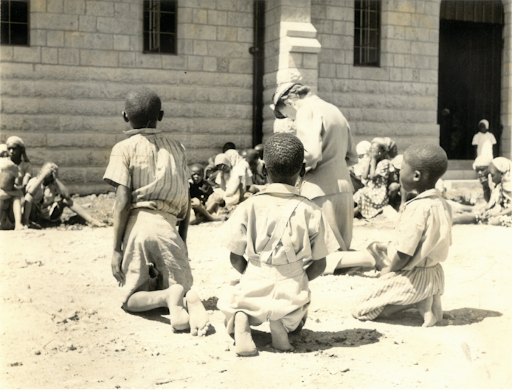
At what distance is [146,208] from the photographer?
16.1 feet

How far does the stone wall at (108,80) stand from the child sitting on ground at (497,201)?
17.7 ft

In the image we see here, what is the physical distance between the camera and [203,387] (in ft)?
12.0

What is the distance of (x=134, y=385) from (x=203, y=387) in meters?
0.37

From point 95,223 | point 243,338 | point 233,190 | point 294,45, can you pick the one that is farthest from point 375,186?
point 243,338

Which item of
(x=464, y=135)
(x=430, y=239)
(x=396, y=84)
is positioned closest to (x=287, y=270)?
(x=430, y=239)

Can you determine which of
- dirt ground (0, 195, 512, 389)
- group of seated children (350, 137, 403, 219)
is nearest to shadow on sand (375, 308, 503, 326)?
dirt ground (0, 195, 512, 389)

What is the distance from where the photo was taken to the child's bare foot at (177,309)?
179 inches

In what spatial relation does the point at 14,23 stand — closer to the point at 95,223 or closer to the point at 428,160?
the point at 95,223

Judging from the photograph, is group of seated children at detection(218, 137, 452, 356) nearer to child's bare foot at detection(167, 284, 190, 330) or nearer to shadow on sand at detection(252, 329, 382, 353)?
shadow on sand at detection(252, 329, 382, 353)

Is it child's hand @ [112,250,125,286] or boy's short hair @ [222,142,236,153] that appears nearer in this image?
child's hand @ [112,250,125,286]

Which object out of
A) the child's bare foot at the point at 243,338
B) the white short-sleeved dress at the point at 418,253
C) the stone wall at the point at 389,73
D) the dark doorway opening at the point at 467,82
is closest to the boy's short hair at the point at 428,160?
the white short-sleeved dress at the point at 418,253

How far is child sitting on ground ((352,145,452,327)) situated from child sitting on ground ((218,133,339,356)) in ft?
2.27

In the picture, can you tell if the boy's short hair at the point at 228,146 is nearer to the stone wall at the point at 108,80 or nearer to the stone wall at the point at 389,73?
the stone wall at the point at 108,80

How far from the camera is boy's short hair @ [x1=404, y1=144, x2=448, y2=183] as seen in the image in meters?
4.66
